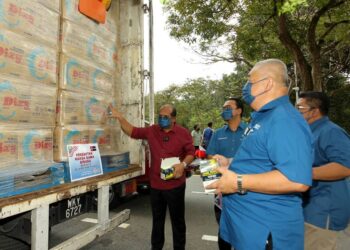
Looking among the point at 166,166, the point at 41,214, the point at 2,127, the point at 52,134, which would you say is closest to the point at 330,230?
the point at 166,166

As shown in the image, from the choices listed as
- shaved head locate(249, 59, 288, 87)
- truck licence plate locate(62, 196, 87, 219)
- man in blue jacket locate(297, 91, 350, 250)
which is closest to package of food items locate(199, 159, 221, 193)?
shaved head locate(249, 59, 288, 87)

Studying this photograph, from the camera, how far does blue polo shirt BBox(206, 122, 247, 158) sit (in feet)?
11.8

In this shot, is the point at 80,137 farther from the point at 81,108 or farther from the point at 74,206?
the point at 74,206

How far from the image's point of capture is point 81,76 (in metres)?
2.80

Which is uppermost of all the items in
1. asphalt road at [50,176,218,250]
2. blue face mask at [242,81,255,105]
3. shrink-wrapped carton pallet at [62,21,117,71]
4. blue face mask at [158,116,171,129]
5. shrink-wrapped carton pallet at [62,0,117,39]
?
shrink-wrapped carton pallet at [62,0,117,39]

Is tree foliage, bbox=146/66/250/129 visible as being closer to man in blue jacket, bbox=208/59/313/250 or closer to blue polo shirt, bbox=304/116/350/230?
Answer: blue polo shirt, bbox=304/116/350/230

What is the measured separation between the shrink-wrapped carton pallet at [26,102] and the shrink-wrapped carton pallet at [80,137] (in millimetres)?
126

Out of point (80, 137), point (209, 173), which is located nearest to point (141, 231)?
point (80, 137)

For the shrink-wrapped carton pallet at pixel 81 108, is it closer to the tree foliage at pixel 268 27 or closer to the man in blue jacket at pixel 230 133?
the man in blue jacket at pixel 230 133

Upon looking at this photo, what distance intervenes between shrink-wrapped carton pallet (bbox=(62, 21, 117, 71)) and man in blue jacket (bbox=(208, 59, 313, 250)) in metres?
1.52

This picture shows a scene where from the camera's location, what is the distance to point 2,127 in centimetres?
211

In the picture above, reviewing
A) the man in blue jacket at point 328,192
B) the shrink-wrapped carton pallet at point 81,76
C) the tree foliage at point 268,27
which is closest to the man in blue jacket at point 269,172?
the man in blue jacket at point 328,192

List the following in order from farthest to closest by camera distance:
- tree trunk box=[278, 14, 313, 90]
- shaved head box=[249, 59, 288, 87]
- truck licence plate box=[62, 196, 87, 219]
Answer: tree trunk box=[278, 14, 313, 90]
truck licence plate box=[62, 196, 87, 219]
shaved head box=[249, 59, 288, 87]

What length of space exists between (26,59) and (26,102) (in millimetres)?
299
